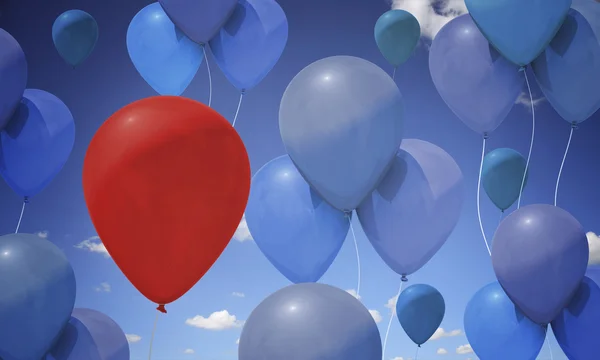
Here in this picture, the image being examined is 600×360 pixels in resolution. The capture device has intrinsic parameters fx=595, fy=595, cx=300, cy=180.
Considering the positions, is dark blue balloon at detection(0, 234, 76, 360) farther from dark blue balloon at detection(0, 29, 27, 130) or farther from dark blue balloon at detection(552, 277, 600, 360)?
dark blue balloon at detection(552, 277, 600, 360)

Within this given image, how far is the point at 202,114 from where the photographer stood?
2672 mm

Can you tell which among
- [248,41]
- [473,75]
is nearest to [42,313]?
[248,41]

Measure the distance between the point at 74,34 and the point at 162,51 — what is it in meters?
0.93

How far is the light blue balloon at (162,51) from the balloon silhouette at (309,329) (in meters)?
2.41

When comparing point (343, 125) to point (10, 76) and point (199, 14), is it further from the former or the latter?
point (10, 76)

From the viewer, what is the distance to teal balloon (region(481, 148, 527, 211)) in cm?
439

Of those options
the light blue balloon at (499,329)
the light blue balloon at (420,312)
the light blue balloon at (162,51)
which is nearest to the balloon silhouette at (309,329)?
the light blue balloon at (499,329)

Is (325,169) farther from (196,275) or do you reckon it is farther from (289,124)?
(196,275)

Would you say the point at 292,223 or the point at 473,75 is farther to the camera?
the point at 473,75

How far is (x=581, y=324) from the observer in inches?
139

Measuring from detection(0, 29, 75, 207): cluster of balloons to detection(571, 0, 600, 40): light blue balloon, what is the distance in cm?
353

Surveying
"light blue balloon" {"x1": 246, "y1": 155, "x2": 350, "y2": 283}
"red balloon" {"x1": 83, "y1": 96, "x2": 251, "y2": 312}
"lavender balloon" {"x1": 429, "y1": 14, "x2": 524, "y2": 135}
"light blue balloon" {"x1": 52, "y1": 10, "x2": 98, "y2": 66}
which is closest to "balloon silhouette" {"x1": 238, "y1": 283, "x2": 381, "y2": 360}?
"red balloon" {"x1": 83, "y1": 96, "x2": 251, "y2": 312}

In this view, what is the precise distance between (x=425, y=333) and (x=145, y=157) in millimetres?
2972

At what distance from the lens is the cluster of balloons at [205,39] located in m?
3.92
